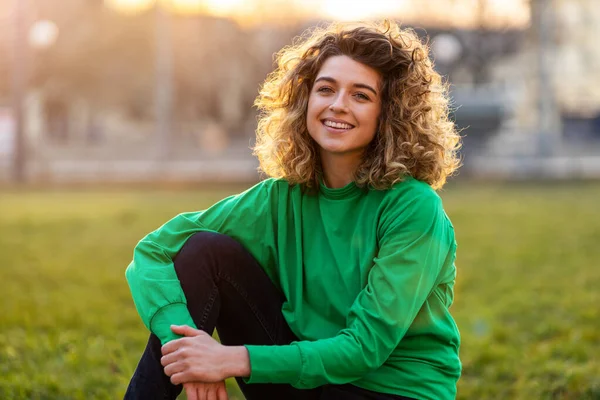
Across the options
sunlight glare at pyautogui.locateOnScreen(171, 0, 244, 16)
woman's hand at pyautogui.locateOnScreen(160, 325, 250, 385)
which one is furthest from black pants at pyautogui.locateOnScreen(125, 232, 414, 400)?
sunlight glare at pyautogui.locateOnScreen(171, 0, 244, 16)

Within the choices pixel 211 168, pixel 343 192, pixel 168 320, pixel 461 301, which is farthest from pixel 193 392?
pixel 211 168

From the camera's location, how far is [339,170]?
8.93 ft

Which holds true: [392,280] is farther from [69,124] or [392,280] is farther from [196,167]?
[69,124]

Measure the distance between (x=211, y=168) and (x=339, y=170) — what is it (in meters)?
21.3

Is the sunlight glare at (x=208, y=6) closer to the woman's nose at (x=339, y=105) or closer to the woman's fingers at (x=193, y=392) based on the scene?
the woman's nose at (x=339, y=105)

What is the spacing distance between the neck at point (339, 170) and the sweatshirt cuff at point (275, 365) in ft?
2.27

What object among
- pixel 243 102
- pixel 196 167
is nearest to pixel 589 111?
pixel 243 102

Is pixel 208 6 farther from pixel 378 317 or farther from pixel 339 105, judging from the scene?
pixel 378 317

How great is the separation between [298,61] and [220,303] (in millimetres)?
877

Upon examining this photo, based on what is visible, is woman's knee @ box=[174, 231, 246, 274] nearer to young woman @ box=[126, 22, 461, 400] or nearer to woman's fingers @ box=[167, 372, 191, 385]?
young woman @ box=[126, 22, 461, 400]

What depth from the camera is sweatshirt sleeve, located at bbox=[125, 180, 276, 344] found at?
2.54m

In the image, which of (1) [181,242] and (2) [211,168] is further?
(2) [211,168]

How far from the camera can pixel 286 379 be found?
2242 millimetres

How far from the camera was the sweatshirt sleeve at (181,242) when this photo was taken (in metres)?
2.54
